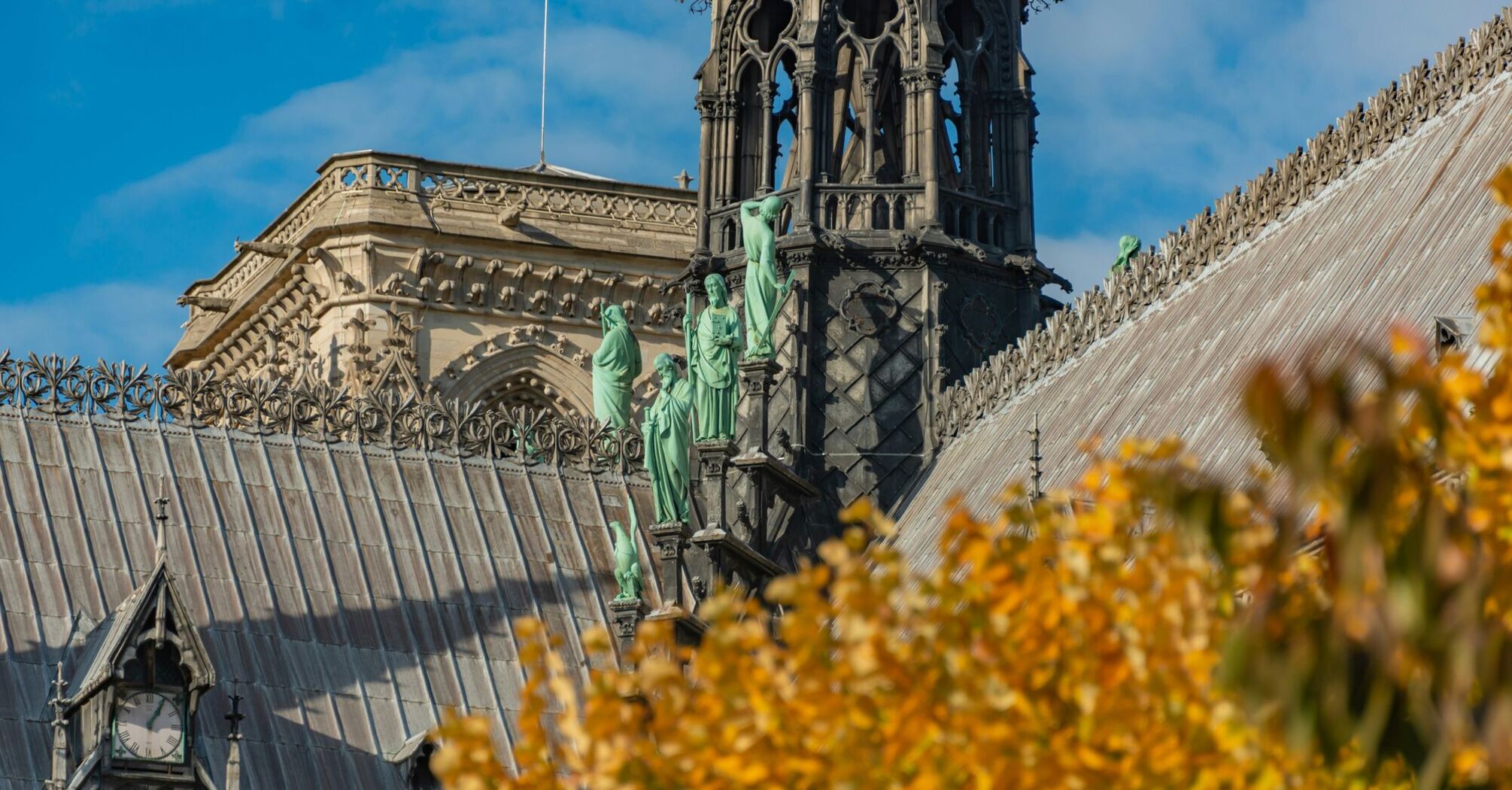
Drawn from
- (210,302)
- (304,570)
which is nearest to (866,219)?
(304,570)

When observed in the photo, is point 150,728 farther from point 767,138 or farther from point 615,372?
point 767,138

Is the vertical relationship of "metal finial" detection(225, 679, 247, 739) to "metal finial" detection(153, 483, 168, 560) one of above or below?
below

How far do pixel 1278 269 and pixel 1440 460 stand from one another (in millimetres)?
18813

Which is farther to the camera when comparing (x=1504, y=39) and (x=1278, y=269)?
(x=1278, y=269)

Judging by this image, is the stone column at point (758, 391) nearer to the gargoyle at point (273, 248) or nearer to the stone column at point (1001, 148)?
the stone column at point (1001, 148)

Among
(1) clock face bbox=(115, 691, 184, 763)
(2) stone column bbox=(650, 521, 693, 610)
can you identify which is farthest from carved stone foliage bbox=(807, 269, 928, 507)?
(1) clock face bbox=(115, 691, 184, 763)

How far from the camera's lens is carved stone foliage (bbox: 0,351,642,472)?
113 ft

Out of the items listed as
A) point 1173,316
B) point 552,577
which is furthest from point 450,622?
point 1173,316

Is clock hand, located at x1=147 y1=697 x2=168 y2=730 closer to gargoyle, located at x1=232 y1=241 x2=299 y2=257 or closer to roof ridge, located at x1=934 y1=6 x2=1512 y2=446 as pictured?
roof ridge, located at x1=934 y1=6 x2=1512 y2=446

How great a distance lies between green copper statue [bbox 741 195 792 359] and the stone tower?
46 centimetres

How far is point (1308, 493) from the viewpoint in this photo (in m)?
10.4

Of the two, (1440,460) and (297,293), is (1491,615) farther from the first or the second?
(297,293)

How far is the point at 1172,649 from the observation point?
11.1 meters

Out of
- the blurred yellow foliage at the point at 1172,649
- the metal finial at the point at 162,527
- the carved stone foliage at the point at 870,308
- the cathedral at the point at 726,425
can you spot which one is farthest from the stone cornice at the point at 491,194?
the blurred yellow foliage at the point at 1172,649
